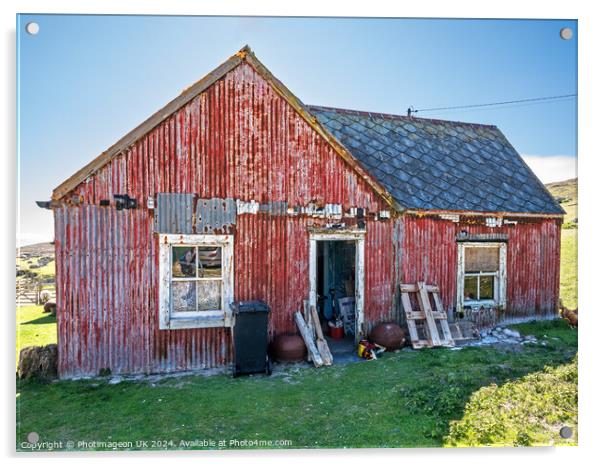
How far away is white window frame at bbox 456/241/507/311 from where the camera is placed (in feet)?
30.9

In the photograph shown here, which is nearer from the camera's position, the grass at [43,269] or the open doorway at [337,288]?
the grass at [43,269]

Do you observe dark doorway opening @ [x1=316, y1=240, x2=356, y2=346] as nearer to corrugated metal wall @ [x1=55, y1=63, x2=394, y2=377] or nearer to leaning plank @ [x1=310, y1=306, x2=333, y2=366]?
leaning plank @ [x1=310, y1=306, x2=333, y2=366]

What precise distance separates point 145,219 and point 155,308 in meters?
1.57

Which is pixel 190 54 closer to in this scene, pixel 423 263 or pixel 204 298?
pixel 204 298

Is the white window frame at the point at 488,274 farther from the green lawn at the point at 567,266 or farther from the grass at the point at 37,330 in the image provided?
the grass at the point at 37,330

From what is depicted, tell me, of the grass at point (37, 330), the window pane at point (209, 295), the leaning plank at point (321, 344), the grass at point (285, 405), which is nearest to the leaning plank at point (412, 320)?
the grass at point (285, 405)

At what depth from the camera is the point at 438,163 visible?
10.5m

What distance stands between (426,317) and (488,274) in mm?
2231

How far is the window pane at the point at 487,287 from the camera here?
9.93 meters

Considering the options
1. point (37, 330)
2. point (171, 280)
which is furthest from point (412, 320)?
point (37, 330)

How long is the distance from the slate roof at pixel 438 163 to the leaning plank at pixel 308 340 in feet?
11.0

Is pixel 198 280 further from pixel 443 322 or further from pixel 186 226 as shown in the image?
pixel 443 322

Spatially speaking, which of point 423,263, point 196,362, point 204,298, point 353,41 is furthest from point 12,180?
point 423,263

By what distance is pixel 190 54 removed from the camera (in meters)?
6.26
